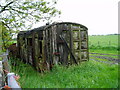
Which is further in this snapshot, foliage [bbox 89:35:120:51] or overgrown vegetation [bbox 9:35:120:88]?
foliage [bbox 89:35:120:51]

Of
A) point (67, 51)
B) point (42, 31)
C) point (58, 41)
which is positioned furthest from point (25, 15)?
point (67, 51)

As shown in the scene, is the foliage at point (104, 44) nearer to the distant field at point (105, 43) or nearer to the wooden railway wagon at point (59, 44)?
the distant field at point (105, 43)

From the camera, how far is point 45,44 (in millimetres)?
8969

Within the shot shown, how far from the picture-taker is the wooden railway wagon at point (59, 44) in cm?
901

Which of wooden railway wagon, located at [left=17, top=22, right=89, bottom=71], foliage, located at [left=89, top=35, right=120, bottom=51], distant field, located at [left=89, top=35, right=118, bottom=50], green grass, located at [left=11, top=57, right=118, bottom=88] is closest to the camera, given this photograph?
green grass, located at [left=11, top=57, right=118, bottom=88]

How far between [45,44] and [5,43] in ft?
9.05

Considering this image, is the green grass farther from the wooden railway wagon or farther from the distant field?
the distant field

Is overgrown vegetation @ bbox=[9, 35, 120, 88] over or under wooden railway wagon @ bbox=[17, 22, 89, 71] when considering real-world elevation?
under

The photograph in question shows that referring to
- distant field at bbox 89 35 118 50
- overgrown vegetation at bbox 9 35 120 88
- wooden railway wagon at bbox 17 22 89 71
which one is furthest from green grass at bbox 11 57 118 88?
distant field at bbox 89 35 118 50

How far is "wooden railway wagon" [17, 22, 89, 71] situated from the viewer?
29.6ft

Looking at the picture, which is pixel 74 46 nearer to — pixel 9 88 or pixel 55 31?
pixel 55 31

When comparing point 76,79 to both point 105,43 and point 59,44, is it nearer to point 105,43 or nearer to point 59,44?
point 59,44

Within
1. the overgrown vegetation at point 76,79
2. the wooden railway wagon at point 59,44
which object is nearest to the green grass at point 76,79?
the overgrown vegetation at point 76,79

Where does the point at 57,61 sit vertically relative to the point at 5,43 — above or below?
below
